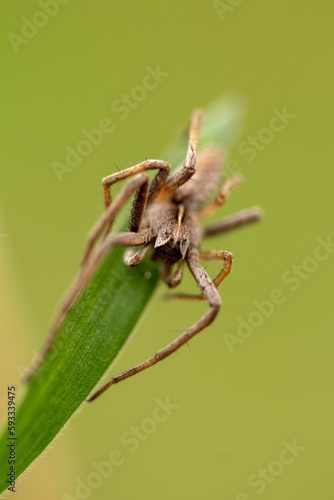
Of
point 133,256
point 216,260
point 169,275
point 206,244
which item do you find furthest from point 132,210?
point 206,244

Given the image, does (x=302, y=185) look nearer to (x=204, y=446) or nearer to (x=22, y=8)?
(x=204, y=446)

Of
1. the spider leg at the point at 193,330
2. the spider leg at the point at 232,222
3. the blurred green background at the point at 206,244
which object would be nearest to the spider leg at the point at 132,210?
the spider leg at the point at 193,330

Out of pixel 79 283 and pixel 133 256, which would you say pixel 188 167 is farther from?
pixel 79 283

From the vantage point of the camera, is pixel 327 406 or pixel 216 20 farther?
pixel 216 20

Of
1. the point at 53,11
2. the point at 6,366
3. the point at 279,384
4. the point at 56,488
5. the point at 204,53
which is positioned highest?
the point at 53,11

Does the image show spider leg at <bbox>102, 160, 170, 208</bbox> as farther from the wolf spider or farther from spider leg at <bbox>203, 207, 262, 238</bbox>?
spider leg at <bbox>203, 207, 262, 238</bbox>

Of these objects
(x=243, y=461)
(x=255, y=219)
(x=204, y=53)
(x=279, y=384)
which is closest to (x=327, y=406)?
(x=279, y=384)

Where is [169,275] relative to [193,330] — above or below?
above

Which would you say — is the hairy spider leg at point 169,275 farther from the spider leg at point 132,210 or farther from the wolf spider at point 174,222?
the spider leg at point 132,210
